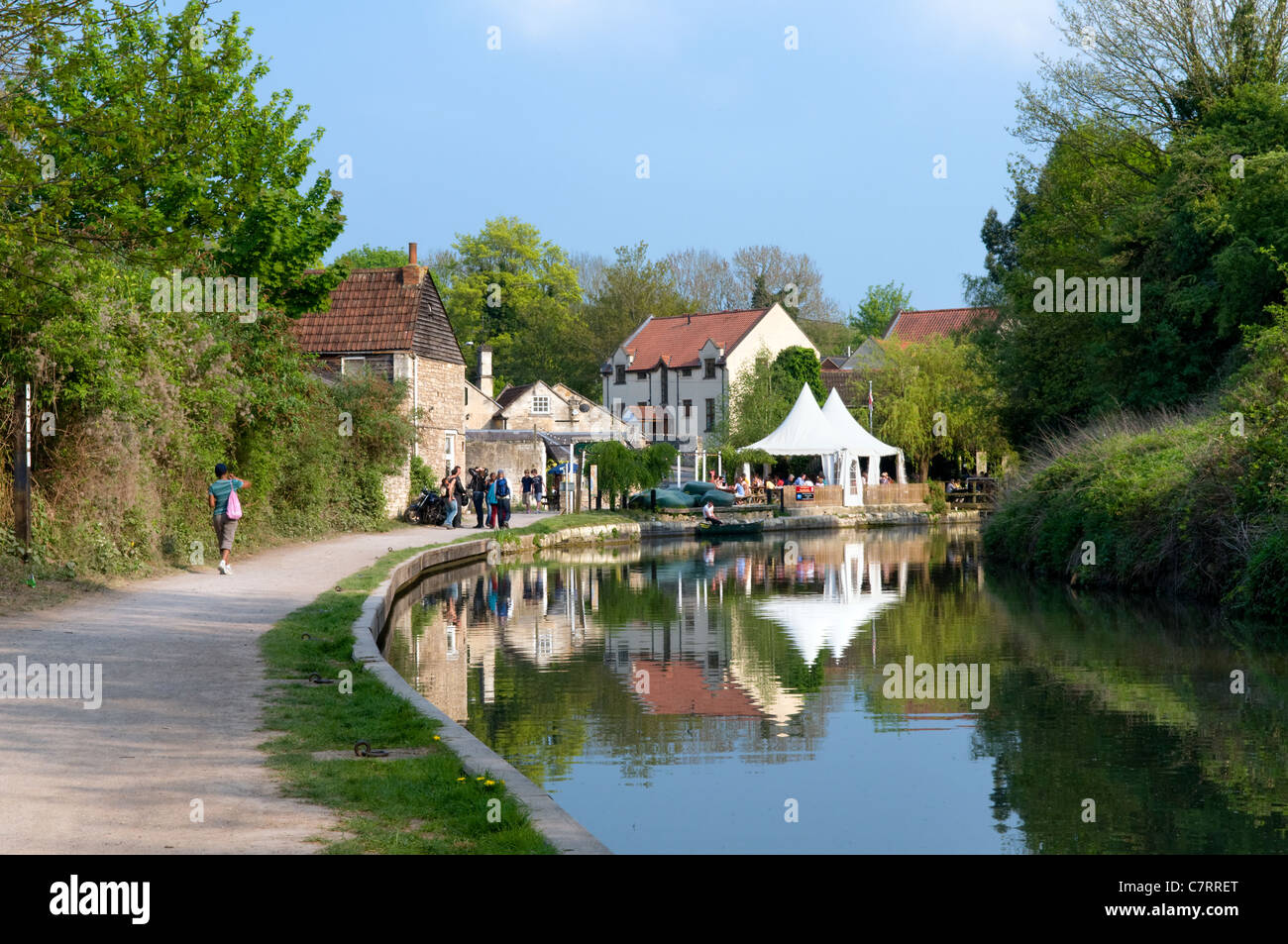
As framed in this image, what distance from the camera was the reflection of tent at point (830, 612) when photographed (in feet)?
55.8

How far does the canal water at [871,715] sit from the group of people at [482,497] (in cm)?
1132

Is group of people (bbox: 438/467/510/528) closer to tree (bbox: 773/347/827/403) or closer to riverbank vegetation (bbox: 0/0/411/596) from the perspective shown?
riverbank vegetation (bbox: 0/0/411/596)

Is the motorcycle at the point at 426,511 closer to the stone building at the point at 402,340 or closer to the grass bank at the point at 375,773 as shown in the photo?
the stone building at the point at 402,340

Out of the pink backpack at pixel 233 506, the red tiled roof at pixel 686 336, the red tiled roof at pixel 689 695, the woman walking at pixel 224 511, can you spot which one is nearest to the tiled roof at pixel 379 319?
the woman walking at pixel 224 511

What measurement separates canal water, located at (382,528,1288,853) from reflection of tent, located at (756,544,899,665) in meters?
0.10

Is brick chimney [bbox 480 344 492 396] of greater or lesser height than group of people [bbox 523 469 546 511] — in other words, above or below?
above

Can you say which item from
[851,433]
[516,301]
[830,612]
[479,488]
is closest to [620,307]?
[516,301]

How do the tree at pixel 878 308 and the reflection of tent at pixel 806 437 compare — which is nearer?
the reflection of tent at pixel 806 437

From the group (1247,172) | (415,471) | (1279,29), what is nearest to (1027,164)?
(1279,29)

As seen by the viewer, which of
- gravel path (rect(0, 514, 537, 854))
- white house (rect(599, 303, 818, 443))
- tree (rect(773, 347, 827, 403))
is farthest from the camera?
white house (rect(599, 303, 818, 443))

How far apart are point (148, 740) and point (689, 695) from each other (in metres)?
5.75

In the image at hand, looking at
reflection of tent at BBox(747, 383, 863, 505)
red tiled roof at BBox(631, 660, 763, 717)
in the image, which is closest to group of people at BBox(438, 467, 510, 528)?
reflection of tent at BBox(747, 383, 863, 505)

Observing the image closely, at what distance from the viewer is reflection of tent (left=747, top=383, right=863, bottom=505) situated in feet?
160

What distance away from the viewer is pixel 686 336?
3206 inches
